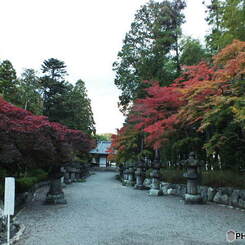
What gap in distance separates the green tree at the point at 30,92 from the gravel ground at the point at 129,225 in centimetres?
1288

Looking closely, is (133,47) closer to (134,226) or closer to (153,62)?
(153,62)

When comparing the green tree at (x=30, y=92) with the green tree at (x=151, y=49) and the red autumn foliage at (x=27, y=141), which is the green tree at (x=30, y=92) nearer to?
the green tree at (x=151, y=49)

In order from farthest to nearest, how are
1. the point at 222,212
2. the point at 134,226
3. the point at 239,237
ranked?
1. the point at 222,212
2. the point at 134,226
3. the point at 239,237

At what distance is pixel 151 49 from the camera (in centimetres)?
1691

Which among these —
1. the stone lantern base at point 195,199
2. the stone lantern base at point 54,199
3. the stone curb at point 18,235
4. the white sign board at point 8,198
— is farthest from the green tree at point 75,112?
the white sign board at point 8,198

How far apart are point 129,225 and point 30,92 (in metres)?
17.8

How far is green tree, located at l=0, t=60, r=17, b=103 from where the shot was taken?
1845 centimetres

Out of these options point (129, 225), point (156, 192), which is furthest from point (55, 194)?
point (156, 192)

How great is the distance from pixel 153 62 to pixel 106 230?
42.6 feet

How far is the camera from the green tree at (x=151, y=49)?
1600 centimetres

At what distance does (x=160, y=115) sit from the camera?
11211 mm

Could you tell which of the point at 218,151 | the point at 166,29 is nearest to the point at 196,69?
the point at 218,151

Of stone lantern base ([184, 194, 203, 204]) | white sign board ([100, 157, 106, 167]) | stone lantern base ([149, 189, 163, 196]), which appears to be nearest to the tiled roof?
white sign board ([100, 157, 106, 167])

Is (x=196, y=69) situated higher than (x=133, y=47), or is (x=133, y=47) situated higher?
(x=133, y=47)
